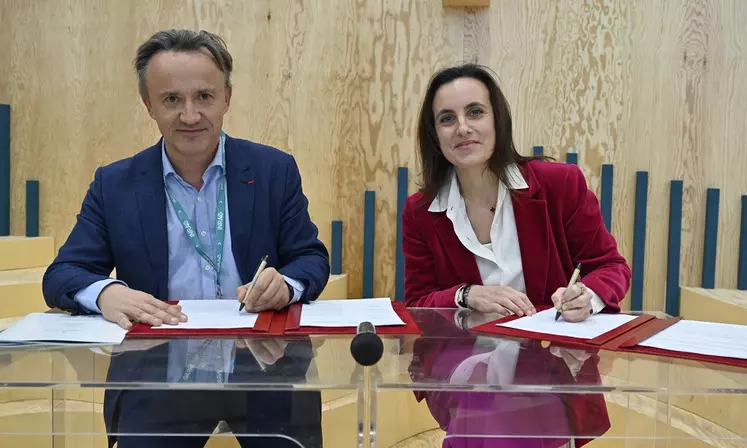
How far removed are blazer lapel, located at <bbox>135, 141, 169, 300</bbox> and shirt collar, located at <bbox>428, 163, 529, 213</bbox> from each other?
74 centimetres

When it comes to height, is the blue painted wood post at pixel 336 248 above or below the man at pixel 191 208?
below

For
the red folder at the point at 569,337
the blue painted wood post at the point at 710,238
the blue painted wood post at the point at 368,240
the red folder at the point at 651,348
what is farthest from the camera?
the blue painted wood post at the point at 368,240

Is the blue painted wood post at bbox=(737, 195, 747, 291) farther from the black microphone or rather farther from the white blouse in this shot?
the black microphone

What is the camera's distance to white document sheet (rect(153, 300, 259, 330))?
128 centimetres

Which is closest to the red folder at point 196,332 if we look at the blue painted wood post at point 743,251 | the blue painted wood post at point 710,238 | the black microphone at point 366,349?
the black microphone at point 366,349

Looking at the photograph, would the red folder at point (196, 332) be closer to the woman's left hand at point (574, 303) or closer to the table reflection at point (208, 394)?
the table reflection at point (208, 394)

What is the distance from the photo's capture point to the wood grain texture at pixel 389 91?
11.2 ft

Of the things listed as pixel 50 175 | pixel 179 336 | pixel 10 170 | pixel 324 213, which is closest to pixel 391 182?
pixel 324 213

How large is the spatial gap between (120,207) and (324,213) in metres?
1.95

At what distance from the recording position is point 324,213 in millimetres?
3574

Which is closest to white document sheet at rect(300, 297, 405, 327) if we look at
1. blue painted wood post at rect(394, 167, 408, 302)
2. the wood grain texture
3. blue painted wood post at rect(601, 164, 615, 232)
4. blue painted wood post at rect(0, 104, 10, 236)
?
blue painted wood post at rect(394, 167, 408, 302)

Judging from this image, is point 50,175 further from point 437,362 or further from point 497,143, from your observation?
point 437,362

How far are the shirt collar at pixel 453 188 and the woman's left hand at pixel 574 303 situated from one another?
1.56 feet

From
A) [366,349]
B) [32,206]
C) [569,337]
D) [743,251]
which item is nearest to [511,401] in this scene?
[366,349]
